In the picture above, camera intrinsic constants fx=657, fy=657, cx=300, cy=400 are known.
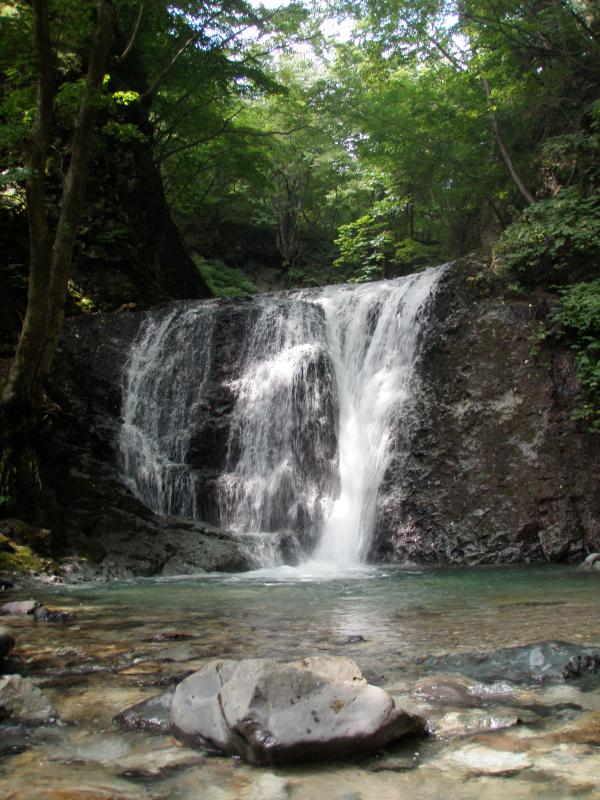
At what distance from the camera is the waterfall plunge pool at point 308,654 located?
193cm

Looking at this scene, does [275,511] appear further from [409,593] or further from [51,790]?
[51,790]

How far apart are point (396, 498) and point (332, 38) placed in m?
14.8

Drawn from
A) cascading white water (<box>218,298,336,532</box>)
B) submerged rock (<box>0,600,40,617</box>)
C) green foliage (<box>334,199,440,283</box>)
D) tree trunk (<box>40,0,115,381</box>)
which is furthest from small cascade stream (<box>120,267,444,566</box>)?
green foliage (<box>334,199,440,283</box>)

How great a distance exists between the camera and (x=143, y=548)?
843 centimetres

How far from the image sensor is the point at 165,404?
38.9 ft

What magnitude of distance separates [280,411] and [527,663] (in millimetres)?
8275

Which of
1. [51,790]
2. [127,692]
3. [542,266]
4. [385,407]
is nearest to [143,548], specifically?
[385,407]

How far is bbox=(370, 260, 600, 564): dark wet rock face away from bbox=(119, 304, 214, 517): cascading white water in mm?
3504

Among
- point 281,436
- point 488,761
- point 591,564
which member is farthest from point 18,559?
point 591,564

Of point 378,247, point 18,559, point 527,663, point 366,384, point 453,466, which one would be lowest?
point 18,559

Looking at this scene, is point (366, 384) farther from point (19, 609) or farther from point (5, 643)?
point (5, 643)

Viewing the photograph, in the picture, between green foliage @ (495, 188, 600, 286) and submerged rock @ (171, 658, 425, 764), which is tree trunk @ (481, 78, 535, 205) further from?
submerged rock @ (171, 658, 425, 764)

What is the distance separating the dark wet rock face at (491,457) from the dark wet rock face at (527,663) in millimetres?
5691

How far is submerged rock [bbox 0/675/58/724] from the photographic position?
2443 millimetres
